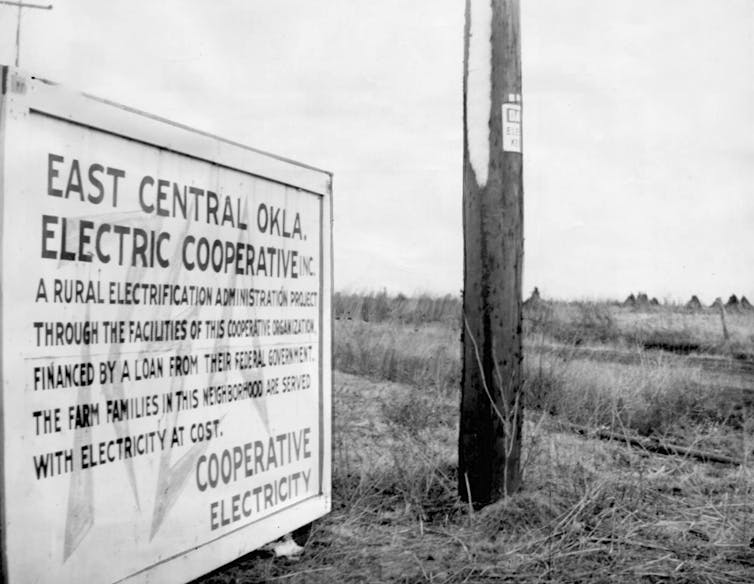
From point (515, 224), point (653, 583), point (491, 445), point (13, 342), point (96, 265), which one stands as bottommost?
point (653, 583)

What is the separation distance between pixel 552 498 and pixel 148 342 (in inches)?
113

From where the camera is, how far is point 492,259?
5.16m

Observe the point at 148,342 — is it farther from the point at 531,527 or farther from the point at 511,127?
the point at 511,127

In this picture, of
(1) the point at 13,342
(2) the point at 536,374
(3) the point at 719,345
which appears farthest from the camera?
(3) the point at 719,345

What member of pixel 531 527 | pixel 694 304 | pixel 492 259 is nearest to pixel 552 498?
pixel 531 527

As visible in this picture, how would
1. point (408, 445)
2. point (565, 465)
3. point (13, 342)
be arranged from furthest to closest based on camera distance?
point (408, 445)
point (565, 465)
point (13, 342)

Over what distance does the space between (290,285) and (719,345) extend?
17165 millimetres

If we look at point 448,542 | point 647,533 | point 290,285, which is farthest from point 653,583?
point 290,285

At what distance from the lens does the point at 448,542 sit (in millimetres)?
4711

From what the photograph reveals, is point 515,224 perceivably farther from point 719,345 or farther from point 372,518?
point 719,345

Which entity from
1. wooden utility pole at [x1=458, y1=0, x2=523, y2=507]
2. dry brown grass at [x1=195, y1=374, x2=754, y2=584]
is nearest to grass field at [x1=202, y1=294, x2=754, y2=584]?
dry brown grass at [x1=195, y1=374, x2=754, y2=584]

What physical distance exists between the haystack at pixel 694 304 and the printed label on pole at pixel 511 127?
27261mm

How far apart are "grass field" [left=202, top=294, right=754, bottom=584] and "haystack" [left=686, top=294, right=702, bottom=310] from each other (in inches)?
842

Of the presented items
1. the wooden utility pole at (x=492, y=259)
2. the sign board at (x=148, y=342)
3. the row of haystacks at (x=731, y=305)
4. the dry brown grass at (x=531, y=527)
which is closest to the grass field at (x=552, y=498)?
the dry brown grass at (x=531, y=527)
